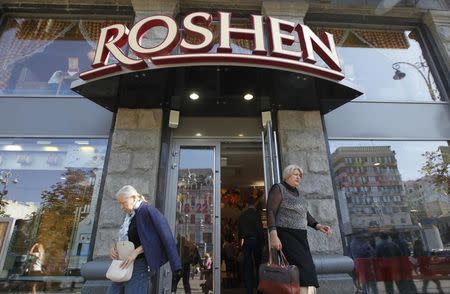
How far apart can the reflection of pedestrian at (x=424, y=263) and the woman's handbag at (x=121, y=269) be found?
4.65 meters

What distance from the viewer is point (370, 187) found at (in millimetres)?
5562

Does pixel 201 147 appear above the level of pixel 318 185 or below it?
above

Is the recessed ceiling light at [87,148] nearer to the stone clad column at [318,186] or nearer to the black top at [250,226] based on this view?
the black top at [250,226]

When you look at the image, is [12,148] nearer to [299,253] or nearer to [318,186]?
[299,253]

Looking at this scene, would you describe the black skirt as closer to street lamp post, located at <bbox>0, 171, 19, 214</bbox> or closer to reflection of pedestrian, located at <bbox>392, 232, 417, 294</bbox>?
reflection of pedestrian, located at <bbox>392, 232, 417, 294</bbox>

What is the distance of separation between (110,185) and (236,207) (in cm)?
608

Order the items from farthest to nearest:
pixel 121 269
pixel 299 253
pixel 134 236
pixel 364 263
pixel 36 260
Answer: pixel 364 263, pixel 36 260, pixel 299 253, pixel 134 236, pixel 121 269

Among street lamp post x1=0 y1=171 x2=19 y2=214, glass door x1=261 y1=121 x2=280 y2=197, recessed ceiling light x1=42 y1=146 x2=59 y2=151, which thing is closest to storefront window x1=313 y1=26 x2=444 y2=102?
glass door x1=261 y1=121 x2=280 y2=197

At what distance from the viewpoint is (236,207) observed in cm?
1044

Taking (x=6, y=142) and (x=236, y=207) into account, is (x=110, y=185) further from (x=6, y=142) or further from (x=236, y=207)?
(x=236, y=207)

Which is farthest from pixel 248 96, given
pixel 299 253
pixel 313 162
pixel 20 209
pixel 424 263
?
pixel 20 209

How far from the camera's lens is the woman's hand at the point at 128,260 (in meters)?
3.14

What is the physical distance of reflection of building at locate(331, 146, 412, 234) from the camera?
533 cm

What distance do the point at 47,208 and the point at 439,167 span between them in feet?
23.4
